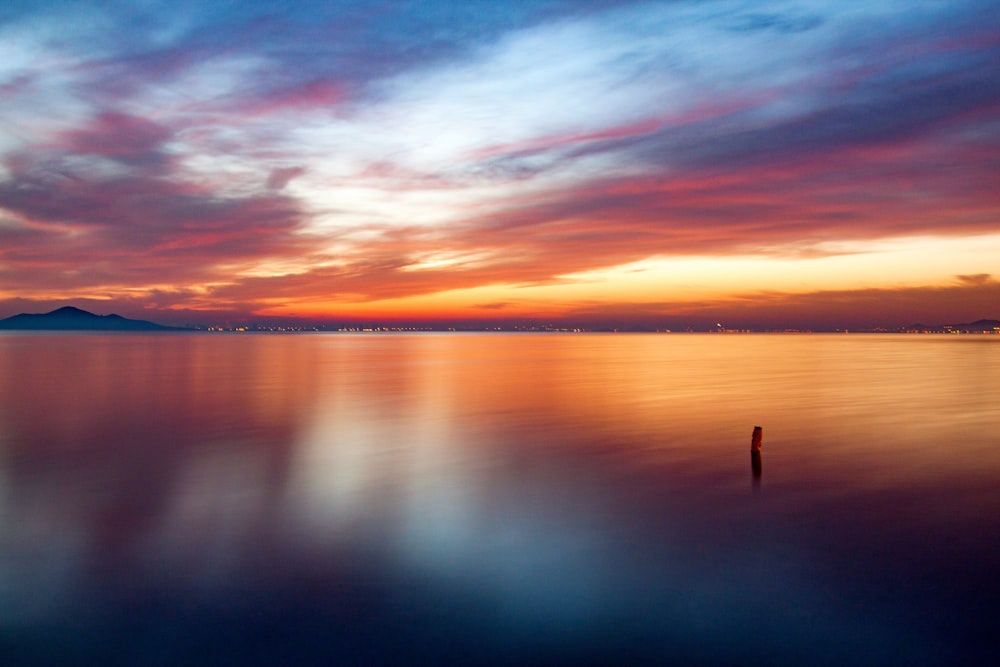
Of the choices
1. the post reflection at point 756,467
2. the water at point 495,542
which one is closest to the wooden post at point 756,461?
the post reflection at point 756,467

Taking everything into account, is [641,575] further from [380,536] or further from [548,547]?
[380,536]

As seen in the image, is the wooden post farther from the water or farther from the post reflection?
the water

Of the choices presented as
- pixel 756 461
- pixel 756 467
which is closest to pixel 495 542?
pixel 756 467

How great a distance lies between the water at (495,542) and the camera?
6992 mm

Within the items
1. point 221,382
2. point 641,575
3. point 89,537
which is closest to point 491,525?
point 641,575

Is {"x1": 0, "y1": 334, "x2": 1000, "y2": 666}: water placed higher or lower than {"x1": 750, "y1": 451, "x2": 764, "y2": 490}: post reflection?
higher

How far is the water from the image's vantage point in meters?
6.99

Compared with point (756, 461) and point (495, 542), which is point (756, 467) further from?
point (495, 542)

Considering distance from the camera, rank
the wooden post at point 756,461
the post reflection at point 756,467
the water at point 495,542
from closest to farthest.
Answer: the water at point 495,542
the post reflection at point 756,467
the wooden post at point 756,461

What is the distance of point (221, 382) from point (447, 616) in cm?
3489

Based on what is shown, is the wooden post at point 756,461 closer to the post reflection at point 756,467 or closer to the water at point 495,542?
the post reflection at point 756,467

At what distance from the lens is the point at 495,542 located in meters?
10.1

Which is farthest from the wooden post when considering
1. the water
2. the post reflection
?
the water

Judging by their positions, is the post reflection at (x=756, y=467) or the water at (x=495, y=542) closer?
the water at (x=495, y=542)
